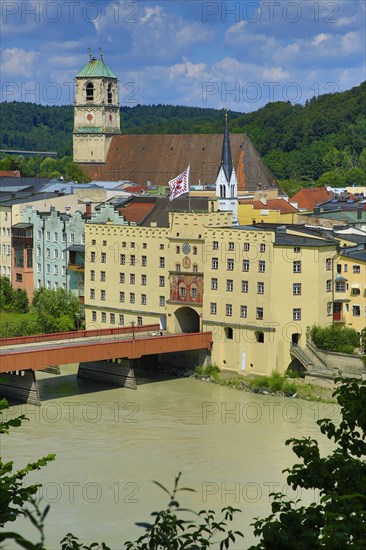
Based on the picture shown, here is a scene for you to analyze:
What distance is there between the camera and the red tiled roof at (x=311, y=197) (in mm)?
67113

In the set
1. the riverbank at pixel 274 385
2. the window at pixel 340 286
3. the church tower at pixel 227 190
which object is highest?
the church tower at pixel 227 190

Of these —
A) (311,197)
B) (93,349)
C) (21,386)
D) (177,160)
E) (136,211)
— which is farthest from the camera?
(177,160)

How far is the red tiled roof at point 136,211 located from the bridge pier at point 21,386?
1134 centimetres

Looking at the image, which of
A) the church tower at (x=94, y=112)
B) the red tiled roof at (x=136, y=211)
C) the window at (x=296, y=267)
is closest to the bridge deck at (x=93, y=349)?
the window at (x=296, y=267)

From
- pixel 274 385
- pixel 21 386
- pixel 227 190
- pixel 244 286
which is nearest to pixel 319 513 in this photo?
pixel 21 386

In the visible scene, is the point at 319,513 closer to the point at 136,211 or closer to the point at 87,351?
the point at 87,351

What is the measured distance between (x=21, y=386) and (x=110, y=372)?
371 cm

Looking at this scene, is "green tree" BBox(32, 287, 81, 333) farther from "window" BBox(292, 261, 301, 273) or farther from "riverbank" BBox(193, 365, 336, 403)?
"window" BBox(292, 261, 301, 273)

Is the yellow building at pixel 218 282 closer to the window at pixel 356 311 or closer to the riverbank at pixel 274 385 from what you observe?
the riverbank at pixel 274 385

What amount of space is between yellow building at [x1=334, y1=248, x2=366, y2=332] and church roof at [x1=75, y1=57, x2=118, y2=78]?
41.7 metres

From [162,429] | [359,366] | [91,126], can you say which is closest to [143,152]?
[91,126]

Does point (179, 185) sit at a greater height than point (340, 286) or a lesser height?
greater

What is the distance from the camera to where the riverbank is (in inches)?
1389

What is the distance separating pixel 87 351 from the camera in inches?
1432
